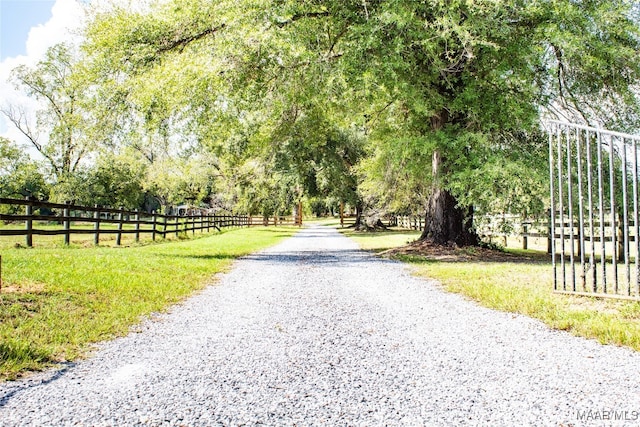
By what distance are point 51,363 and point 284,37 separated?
9.39 m

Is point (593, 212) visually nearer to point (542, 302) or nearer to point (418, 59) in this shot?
point (542, 302)

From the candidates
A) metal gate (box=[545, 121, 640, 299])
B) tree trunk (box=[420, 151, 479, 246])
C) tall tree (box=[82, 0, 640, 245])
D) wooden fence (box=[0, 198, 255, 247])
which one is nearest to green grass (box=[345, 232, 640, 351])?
metal gate (box=[545, 121, 640, 299])

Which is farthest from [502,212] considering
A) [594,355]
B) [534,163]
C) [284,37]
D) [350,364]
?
[350,364]

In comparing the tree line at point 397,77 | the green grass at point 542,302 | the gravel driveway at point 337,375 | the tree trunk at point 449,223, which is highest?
the tree line at point 397,77

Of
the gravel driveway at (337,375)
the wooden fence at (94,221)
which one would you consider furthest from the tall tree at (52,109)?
the gravel driveway at (337,375)

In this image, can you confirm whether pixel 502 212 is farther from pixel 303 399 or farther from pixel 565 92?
pixel 303 399

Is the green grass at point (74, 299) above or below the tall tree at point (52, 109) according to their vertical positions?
below

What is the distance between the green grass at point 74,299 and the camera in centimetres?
421

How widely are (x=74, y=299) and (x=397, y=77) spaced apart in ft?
29.4

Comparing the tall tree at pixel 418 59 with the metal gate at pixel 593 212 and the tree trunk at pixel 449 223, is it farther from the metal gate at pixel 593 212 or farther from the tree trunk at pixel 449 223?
the metal gate at pixel 593 212

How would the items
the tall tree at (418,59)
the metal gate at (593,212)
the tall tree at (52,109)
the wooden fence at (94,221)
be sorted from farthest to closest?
the tall tree at (52,109)
the wooden fence at (94,221)
the tall tree at (418,59)
the metal gate at (593,212)

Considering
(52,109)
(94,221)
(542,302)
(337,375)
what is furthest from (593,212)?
(52,109)

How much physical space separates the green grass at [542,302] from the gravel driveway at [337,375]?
1.04 feet

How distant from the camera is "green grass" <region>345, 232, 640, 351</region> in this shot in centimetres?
493
